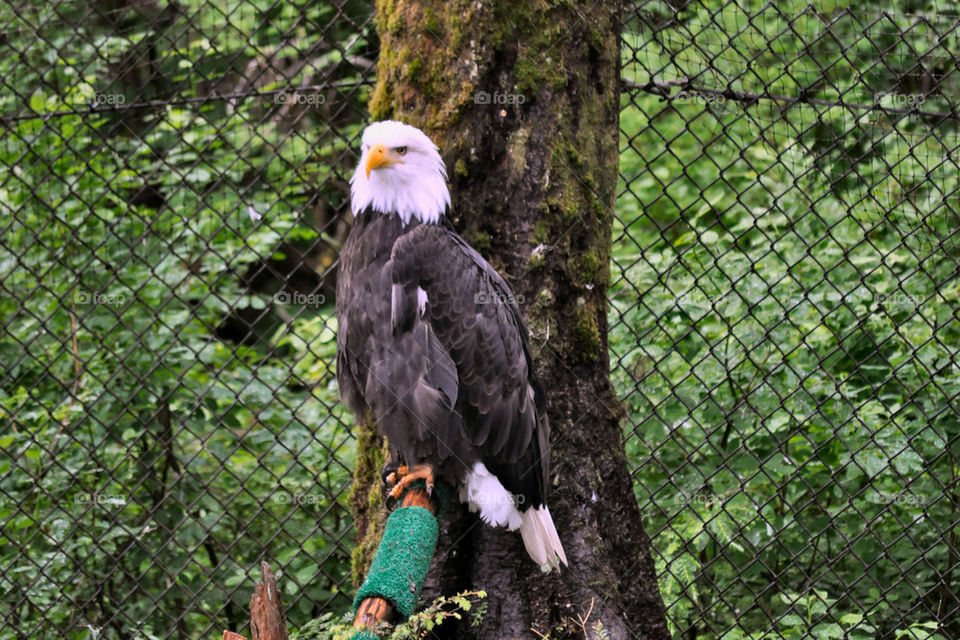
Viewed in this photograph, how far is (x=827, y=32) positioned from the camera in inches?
116

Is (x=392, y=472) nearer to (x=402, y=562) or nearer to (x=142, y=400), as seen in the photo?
(x=402, y=562)

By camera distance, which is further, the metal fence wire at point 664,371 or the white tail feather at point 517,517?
the metal fence wire at point 664,371

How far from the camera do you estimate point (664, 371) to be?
3500 mm

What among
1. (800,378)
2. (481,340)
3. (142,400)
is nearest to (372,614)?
(481,340)

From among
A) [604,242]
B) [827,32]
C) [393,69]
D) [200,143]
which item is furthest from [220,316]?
[827,32]

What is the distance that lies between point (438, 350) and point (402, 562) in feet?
2.28

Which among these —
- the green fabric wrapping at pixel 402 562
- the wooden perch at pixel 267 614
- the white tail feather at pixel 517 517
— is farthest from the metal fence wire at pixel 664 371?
the wooden perch at pixel 267 614

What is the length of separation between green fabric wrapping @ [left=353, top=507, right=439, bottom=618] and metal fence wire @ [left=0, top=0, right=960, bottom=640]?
842 mm

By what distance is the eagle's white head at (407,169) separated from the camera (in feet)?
8.80

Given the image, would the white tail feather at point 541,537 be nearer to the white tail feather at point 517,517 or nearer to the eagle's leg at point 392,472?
the white tail feather at point 517,517

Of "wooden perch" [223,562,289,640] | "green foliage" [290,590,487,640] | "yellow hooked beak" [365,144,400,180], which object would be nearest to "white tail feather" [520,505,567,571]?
"green foliage" [290,590,487,640]

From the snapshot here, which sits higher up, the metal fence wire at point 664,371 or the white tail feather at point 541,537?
→ the metal fence wire at point 664,371

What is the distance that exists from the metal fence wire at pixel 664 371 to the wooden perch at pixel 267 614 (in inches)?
46.5

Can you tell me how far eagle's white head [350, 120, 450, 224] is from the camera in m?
2.68
